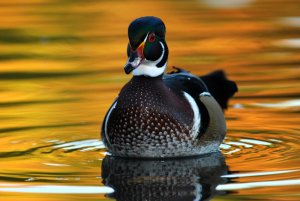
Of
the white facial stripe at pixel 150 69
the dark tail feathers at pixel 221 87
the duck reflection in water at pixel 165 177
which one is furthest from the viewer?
the dark tail feathers at pixel 221 87

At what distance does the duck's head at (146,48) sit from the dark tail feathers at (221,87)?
1.34 m

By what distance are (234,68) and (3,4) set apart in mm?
7452

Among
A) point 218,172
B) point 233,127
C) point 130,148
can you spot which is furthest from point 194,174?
point 233,127

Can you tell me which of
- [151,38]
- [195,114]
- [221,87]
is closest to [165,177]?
[195,114]

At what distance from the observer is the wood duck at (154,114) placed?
9641 millimetres

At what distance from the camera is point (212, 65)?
14156 millimetres

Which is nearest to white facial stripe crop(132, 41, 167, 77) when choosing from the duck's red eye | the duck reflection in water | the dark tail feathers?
the duck's red eye

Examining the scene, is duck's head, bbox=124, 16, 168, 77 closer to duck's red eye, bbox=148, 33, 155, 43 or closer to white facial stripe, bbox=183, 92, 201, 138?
duck's red eye, bbox=148, 33, 155, 43

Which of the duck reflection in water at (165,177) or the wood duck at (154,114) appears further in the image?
the wood duck at (154,114)

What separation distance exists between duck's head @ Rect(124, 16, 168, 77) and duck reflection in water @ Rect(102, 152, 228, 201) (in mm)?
756

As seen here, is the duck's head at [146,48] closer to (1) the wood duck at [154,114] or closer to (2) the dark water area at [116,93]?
(1) the wood duck at [154,114]

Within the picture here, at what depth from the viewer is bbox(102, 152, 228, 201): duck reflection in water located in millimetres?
8352

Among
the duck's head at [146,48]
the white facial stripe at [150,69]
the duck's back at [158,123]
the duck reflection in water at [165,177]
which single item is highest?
the duck's head at [146,48]

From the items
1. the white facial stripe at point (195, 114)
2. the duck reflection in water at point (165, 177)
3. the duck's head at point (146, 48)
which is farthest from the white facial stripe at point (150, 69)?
the duck reflection in water at point (165, 177)
